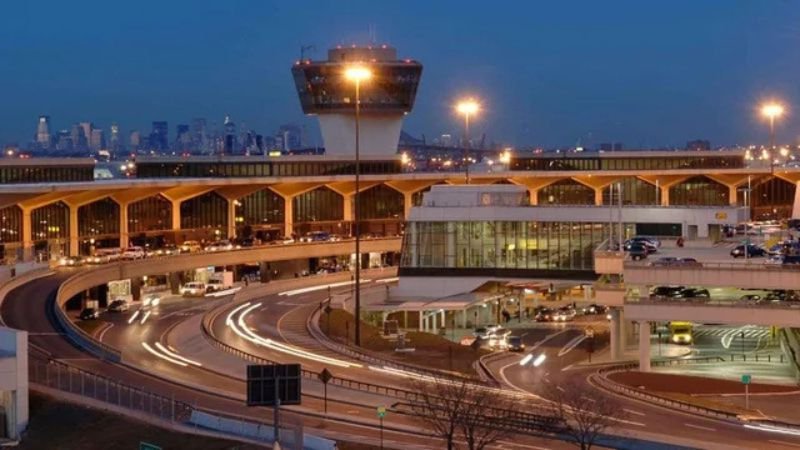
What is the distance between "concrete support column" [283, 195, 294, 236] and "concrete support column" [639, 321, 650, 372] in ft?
177

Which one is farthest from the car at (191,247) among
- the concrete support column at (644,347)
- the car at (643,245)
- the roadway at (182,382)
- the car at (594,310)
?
the concrete support column at (644,347)

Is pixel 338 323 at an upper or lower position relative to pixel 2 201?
lower

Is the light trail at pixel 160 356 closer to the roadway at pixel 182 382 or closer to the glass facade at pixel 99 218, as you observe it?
the roadway at pixel 182 382

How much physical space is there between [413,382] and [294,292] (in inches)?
1229

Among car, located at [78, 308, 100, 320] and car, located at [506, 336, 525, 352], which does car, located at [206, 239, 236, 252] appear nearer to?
car, located at [78, 308, 100, 320]

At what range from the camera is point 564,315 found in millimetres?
61531

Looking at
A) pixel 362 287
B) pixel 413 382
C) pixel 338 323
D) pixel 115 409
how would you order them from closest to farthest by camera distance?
pixel 115 409
pixel 413 382
pixel 338 323
pixel 362 287

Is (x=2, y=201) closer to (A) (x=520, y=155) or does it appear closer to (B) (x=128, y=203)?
(B) (x=128, y=203)

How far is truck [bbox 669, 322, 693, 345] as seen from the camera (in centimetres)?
5300

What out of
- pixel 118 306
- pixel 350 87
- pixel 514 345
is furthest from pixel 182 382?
pixel 350 87

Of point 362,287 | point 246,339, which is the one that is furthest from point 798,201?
point 246,339

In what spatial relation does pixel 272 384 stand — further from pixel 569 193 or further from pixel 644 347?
pixel 569 193

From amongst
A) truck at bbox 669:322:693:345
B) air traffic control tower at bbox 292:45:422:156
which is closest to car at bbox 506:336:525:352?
truck at bbox 669:322:693:345

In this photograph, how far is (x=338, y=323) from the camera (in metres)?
54.4
